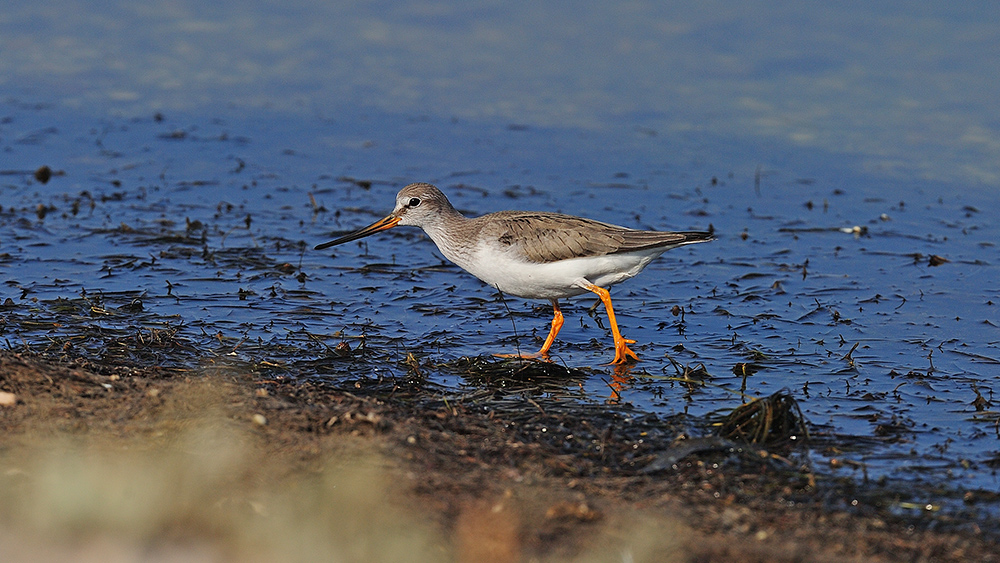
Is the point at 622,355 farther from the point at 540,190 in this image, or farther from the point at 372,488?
the point at 540,190

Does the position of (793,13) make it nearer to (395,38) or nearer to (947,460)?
(395,38)

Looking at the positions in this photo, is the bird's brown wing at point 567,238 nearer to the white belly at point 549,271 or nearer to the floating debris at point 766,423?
the white belly at point 549,271

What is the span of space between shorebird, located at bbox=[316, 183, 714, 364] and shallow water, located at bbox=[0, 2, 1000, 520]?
436 mm

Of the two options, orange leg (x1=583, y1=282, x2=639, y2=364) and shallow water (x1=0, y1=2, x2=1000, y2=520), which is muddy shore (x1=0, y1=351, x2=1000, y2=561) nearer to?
shallow water (x1=0, y1=2, x2=1000, y2=520)

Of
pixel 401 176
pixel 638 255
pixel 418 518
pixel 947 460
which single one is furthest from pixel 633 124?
pixel 418 518

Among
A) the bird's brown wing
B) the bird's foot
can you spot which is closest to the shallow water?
the bird's foot

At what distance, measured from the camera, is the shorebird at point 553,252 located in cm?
721

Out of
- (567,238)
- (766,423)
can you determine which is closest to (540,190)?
(567,238)

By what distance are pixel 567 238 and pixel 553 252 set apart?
0.17 meters

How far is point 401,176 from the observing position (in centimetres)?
1167

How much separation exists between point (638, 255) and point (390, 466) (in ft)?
10.2

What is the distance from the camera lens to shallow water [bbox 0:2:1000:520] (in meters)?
7.08

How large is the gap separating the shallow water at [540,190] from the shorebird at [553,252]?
0.44 meters

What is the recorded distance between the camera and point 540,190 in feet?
36.9
